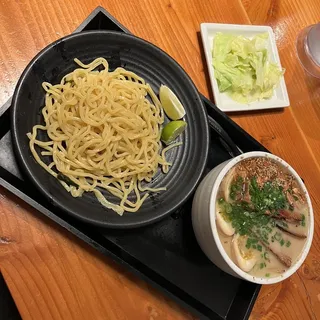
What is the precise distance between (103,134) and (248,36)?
84cm

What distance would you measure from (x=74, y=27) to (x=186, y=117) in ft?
1.65

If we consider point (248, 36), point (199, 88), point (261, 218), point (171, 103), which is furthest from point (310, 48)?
point (261, 218)

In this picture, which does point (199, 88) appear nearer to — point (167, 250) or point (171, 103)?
point (171, 103)

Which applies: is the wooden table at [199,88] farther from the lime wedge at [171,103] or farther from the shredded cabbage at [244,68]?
the lime wedge at [171,103]

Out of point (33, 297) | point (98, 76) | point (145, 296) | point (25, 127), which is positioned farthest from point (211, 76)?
point (33, 297)

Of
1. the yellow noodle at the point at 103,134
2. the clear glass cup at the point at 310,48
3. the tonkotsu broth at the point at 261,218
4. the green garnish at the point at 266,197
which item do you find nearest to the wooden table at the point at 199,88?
the clear glass cup at the point at 310,48

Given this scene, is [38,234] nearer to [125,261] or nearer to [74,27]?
[125,261]

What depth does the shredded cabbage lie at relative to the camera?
1721 millimetres

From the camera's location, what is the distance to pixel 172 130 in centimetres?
149

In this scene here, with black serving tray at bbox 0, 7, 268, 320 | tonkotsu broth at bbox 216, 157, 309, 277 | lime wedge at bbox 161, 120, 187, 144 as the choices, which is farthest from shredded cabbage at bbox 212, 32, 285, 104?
tonkotsu broth at bbox 216, 157, 309, 277

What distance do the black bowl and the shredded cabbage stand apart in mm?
230

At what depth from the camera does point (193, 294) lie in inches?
57.0

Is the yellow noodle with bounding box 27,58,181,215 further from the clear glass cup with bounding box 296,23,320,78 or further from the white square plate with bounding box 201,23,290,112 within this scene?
the clear glass cup with bounding box 296,23,320,78

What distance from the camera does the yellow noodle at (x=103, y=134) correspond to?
4.47ft
